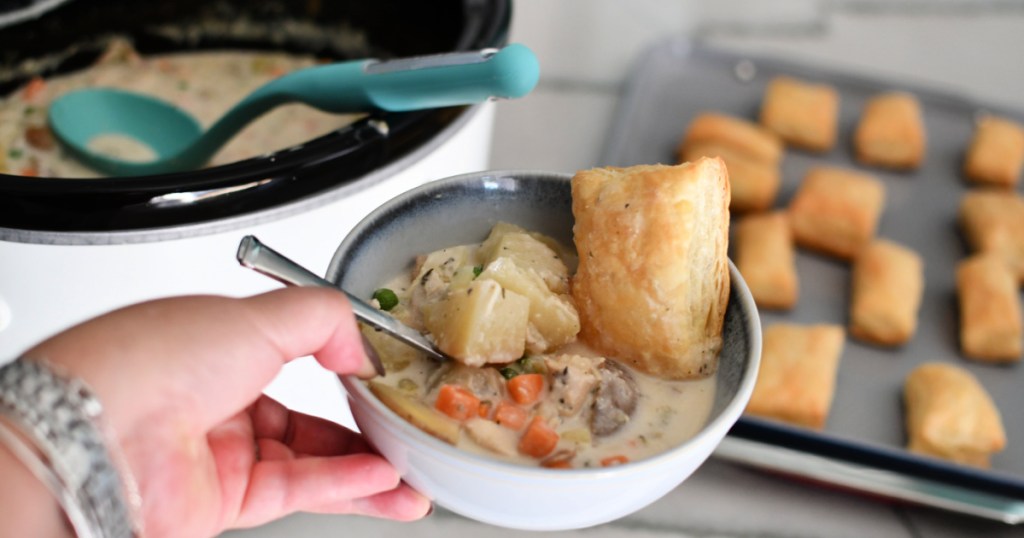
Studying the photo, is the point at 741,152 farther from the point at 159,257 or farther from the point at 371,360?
the point at 371,360

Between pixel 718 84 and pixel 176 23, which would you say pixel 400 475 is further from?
pixel 718 84

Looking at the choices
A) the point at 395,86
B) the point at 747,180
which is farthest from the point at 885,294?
the point at 395,86

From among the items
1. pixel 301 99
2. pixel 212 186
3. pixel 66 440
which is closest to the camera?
pixel 66 440

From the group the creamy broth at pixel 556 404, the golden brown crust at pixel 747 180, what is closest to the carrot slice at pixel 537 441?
the creamy broth at pixel 556 404

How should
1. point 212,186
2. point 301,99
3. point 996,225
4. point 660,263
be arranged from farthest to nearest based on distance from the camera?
point 996,225
point 301,99
point 212,186
point 660,263

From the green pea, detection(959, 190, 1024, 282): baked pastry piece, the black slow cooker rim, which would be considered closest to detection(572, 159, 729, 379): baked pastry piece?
the green pea

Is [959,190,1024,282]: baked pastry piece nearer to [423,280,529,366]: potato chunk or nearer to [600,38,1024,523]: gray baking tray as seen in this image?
[600,38,1024,523]: gray baking tray

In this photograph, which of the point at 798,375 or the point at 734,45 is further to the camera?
the point at 734,45
